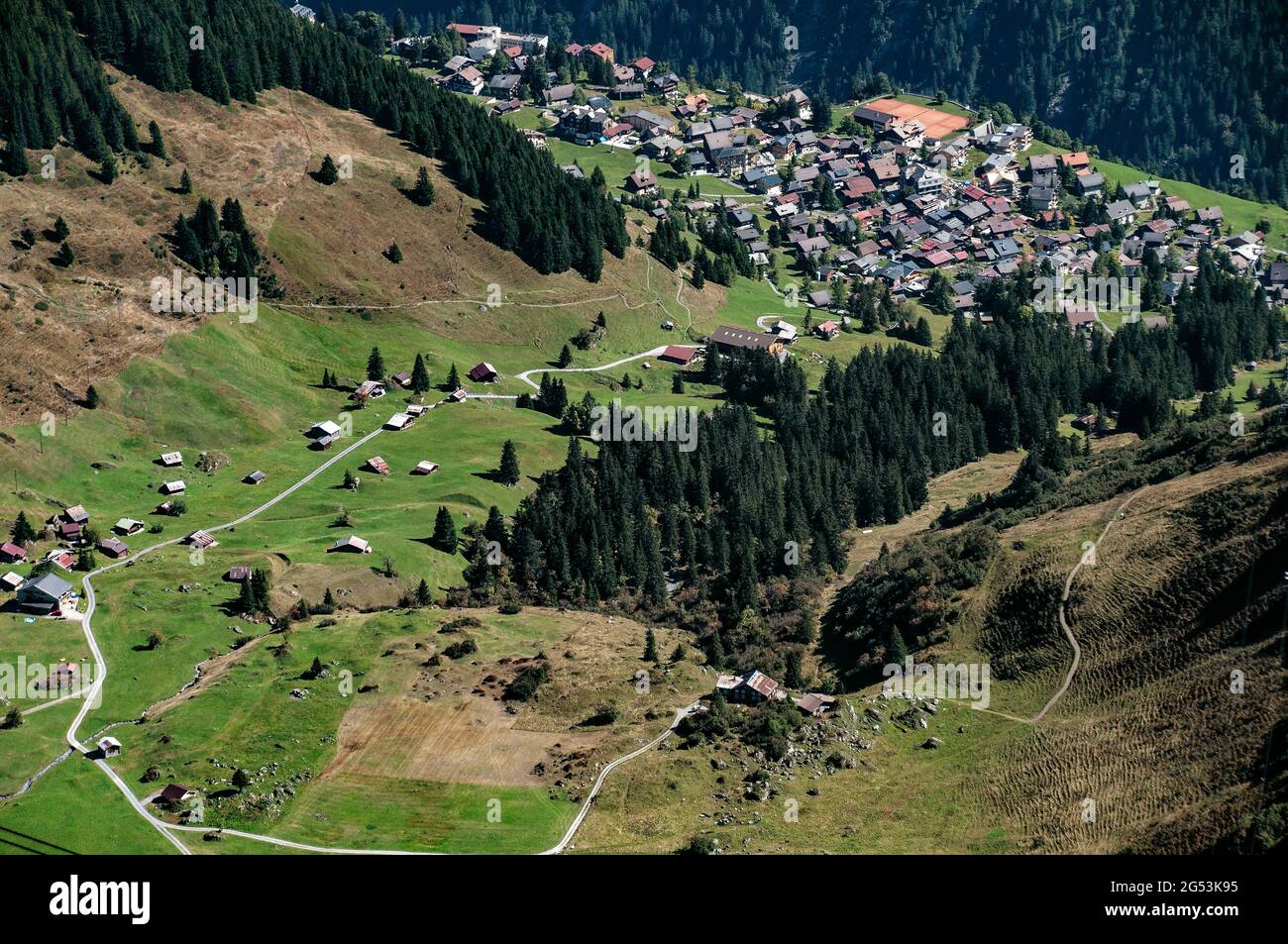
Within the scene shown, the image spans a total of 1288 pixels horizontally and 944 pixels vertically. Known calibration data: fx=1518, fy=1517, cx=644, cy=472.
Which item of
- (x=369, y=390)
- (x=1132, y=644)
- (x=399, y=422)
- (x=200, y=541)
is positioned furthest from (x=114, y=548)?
(x=1132, y=644)

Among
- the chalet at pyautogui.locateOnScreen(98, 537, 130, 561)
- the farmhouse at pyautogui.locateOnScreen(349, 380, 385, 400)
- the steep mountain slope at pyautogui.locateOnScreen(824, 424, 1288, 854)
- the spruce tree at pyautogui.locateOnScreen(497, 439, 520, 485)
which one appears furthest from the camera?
the farmhouse at pyautogui.locateOnScreen(349, 380, 385, 400)

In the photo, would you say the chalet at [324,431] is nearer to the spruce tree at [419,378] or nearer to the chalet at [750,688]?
the spruce tree at [419,378]

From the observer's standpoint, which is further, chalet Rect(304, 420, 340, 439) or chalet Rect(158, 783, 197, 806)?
chalet Rect(304, 420, 340, 439)

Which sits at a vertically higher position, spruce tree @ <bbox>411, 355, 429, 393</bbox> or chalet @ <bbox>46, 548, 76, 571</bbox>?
spruce tree @ <bbox>411, 355, 429, 393</bbox>

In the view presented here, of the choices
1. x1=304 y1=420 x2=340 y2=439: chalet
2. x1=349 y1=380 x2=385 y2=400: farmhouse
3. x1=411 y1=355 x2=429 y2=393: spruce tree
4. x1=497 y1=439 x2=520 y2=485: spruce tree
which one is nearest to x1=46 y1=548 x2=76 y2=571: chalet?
x1=304 y1=420 x2=340 y2=439: chalet

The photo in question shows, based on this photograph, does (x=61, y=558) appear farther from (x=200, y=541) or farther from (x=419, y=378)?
(x=419, y=378)

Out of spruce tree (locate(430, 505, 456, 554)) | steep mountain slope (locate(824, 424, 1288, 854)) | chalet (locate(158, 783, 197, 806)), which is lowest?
spruce tree (locate(430, 505, 456, 554))

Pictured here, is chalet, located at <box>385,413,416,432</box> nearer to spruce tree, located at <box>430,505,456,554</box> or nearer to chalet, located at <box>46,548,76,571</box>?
spruce tree, located at <box>430,505,456,554</box>

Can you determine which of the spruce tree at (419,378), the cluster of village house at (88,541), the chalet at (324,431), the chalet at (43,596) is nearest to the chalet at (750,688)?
the cluster of village house at (88,541)
